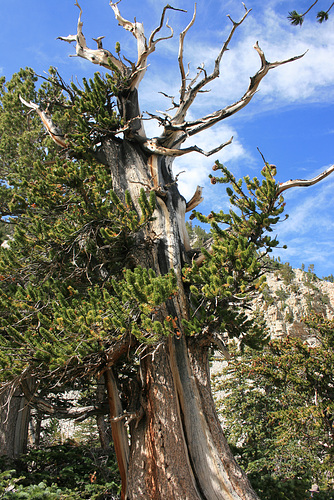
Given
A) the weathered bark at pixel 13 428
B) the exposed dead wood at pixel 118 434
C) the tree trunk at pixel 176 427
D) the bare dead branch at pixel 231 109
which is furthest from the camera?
the weathered bark at pixel 13 428

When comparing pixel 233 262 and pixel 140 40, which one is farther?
pixel 140 40

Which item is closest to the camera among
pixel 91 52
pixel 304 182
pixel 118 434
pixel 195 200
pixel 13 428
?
pixel 118 434

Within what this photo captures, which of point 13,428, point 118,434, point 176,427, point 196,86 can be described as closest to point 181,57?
point 196,86

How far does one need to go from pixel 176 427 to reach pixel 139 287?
2.28m

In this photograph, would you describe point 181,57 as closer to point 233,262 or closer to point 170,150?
point 170,150

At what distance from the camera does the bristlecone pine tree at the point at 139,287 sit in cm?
500

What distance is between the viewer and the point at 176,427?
530 centimetres

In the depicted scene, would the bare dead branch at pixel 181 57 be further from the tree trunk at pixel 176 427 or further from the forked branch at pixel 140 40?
the tree trunk at pixel 176 427

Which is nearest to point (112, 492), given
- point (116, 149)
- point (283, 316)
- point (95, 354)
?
point (95, 354)

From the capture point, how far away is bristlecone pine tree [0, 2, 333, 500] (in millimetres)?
5000

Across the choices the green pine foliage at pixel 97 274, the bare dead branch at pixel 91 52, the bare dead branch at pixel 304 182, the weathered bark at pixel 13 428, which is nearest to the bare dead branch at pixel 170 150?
the green pine foliage at pixel 97 274

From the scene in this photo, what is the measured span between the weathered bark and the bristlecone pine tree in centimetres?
229

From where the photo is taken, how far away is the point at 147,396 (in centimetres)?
561

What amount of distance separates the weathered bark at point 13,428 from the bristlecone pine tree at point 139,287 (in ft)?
7.51
